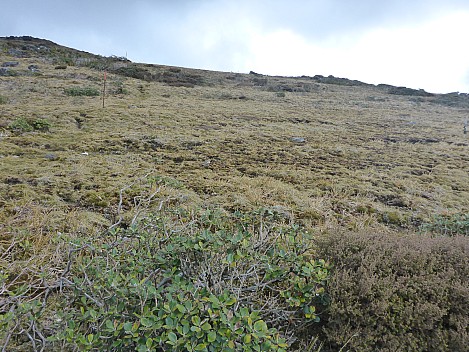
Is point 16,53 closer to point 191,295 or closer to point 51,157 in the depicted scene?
point 51,157

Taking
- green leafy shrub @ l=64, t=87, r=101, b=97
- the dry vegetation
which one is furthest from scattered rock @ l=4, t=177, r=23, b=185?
green leafy shrub @ l=64, t=87, r=101, b=97

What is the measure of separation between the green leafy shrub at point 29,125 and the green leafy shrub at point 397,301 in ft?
27.2

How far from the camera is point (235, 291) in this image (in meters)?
2.07

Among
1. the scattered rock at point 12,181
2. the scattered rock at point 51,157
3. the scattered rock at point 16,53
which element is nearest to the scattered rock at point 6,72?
the scattered rock at point 16,53

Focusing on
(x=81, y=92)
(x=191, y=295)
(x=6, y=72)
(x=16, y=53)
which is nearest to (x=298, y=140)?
(x=191, y=295)

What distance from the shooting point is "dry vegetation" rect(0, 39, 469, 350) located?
362 centimetres

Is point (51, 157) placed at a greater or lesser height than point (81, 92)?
lesser

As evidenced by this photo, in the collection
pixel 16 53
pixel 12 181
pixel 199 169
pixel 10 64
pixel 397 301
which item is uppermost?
pixel 16 53

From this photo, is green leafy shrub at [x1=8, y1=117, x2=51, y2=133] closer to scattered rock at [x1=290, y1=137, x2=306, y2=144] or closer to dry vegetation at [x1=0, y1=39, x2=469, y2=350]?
dry vegetation at [x1=0, y1=39, x2=469, y2=350]

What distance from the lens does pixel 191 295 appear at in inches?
72.4

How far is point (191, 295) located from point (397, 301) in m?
1.40

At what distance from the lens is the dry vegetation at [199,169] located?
11.9 ft

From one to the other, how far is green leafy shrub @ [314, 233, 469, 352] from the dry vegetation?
0.63 metres

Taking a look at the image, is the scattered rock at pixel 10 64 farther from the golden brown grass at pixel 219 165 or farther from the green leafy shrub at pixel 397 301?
the green leafy shrub at pixel 397 301
